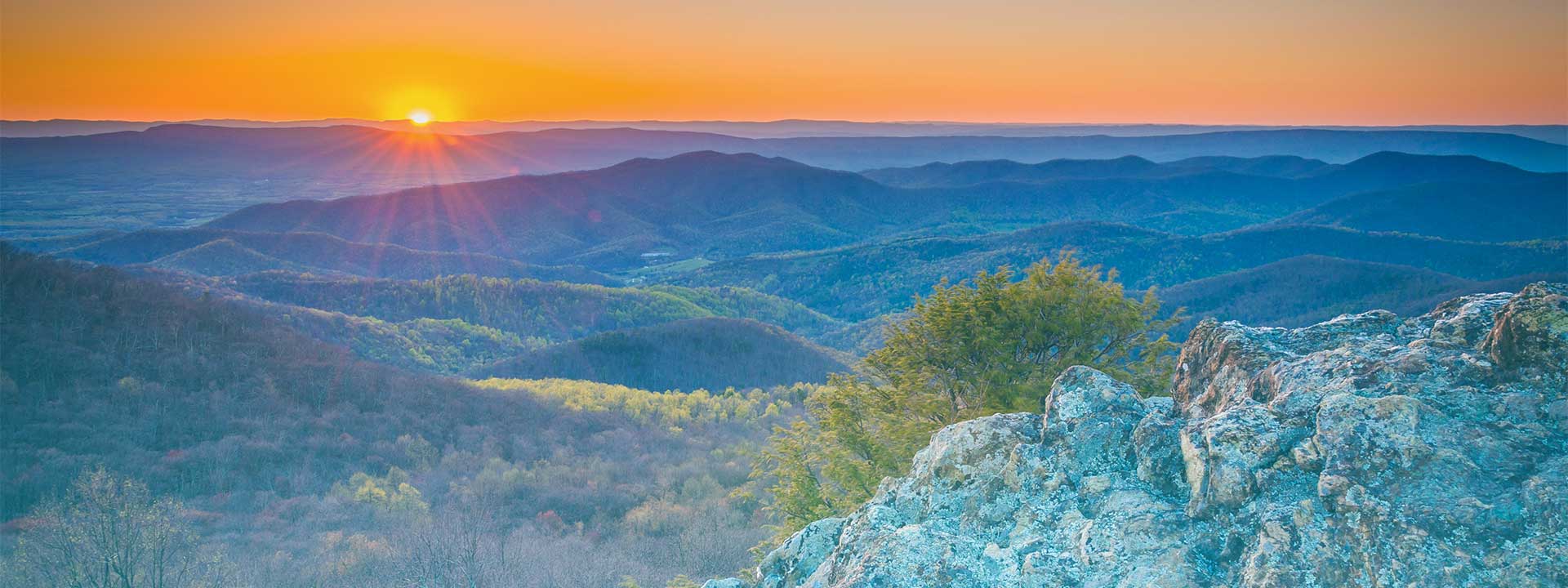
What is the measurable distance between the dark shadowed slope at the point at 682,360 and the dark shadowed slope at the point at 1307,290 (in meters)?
42.8

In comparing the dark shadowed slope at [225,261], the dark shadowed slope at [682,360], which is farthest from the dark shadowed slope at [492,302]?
the dark shadowed slope at [225,261]

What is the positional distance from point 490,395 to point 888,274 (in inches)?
4779

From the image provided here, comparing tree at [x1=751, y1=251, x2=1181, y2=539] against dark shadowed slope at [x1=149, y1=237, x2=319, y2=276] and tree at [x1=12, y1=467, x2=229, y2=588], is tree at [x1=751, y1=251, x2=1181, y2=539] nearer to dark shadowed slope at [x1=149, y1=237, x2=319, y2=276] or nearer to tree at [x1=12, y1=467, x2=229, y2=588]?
tree at [x1=12, y1=467, x2=229, y2=588]

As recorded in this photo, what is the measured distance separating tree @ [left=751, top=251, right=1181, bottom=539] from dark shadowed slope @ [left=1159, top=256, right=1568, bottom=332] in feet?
243

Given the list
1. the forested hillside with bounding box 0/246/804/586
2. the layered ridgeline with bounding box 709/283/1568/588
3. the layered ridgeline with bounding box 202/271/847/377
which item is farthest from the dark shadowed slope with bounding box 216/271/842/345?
the layered ridgeline with bounding box 709/283/1568/588

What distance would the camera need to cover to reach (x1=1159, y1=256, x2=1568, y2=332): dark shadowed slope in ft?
307

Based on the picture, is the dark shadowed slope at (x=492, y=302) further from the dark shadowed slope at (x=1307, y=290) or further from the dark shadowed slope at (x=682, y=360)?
the dark shadowed slope at (x=1307, y=290)

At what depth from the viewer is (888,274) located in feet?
526

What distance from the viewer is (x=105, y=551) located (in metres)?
16.0

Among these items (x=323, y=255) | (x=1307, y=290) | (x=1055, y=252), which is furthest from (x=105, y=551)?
(x=323, y=255)

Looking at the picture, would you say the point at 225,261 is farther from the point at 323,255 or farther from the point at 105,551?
the point at 105,551

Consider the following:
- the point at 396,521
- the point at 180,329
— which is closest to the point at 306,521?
the point at 396,521

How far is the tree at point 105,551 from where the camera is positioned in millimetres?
16516

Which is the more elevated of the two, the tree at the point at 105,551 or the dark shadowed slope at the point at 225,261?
the tree at the point at 105,551
